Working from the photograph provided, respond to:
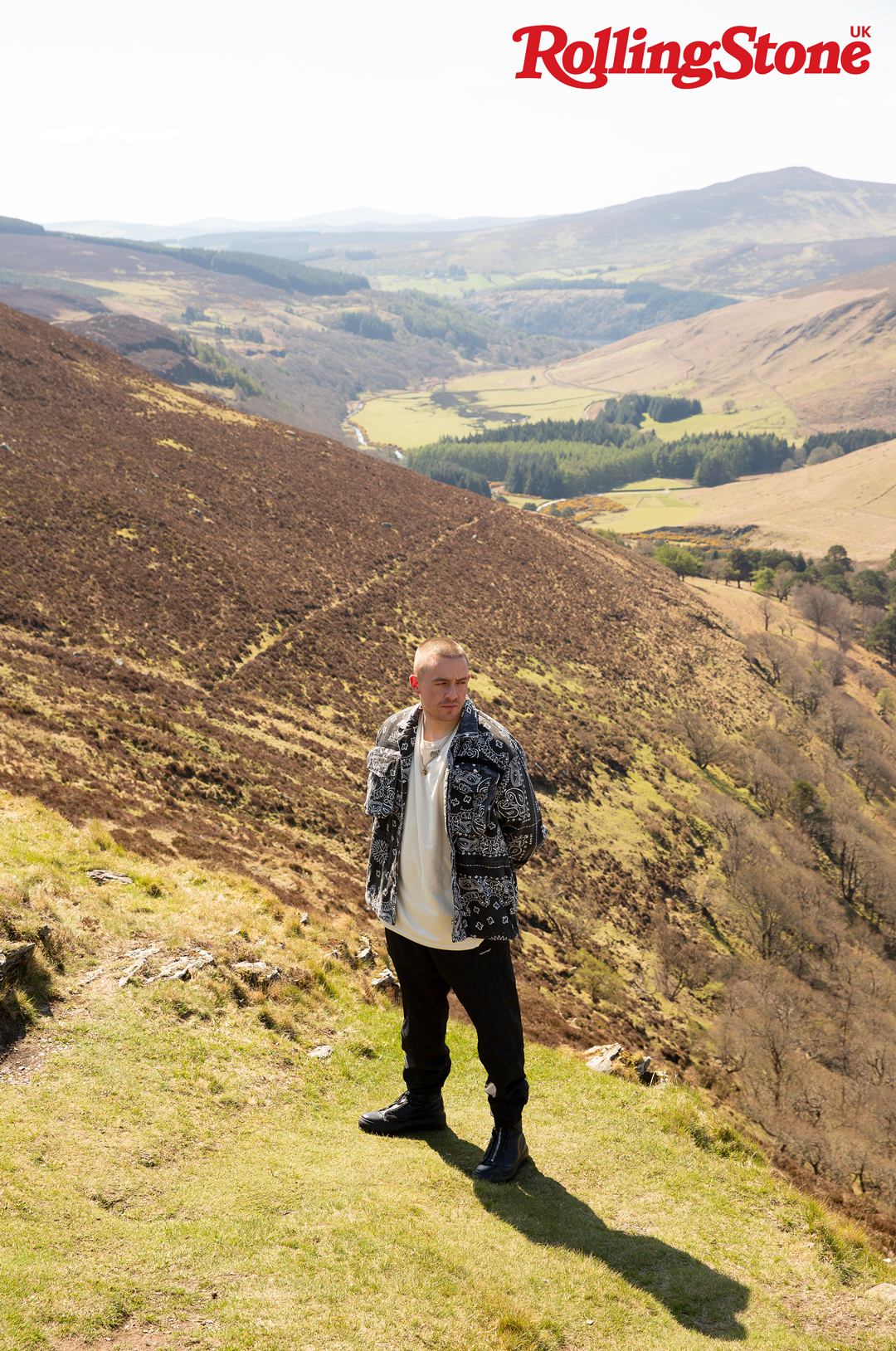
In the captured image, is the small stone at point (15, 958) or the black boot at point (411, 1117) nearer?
the black boot at point (411, 1117)

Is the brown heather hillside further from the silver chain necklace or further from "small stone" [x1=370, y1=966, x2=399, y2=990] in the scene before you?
the silver chain necklace

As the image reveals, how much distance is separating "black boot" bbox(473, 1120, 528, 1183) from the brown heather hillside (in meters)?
6.35

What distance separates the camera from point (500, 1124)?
24.3 feet

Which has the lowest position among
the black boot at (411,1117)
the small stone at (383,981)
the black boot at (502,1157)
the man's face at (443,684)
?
the small stone at (383,981)

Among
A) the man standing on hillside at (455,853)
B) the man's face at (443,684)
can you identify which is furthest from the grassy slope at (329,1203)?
the man's face at (443,684)

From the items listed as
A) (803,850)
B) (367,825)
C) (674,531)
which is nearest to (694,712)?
(803,850)

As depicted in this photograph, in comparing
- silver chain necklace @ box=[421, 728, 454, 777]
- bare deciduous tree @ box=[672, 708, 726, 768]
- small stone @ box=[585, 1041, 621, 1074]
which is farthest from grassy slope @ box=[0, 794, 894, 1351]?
bare deciduous tree @ box=[672, 708, 726, 768]

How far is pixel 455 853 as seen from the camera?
21.1ft

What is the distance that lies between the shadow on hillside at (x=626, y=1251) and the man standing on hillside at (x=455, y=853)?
28cm

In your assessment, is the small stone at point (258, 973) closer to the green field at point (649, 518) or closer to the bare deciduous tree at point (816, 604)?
the bare deciduous tree at point (816, 604)

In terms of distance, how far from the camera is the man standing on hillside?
6.37 m

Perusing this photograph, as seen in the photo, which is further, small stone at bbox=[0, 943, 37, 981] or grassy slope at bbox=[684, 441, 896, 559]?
grassy slope at bbox=[684, 441, 896, 559]

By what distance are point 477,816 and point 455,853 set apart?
→ 391mm

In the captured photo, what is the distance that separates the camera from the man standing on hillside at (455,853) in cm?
637
